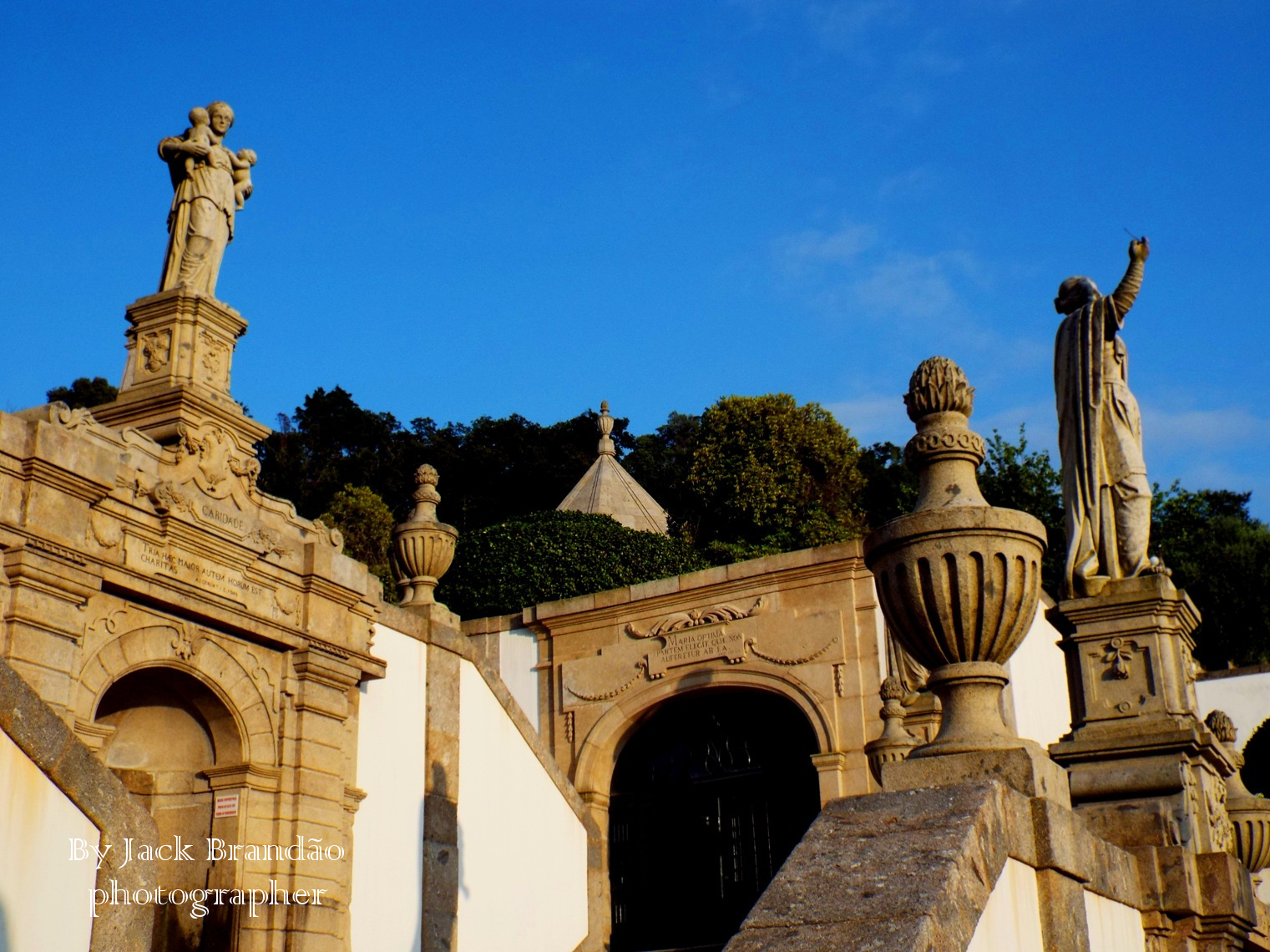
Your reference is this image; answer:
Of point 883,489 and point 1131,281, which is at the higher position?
point 883,489

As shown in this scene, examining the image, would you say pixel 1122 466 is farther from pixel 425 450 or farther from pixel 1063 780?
pixel 425 450

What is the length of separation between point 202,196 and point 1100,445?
20.9ft

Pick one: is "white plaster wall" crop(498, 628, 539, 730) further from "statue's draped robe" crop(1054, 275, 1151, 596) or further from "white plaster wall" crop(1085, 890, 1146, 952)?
"white plaster wall" crop(1085, 890, 1146, 952)

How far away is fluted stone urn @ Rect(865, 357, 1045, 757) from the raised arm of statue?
9.76 ft

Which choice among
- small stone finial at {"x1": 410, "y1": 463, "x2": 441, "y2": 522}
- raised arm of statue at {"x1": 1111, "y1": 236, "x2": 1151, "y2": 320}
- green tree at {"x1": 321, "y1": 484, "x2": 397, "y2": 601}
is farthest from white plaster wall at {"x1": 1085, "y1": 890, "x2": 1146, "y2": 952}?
green tree at {"x1": 321, "y1": 484, "x2": 397, "y2": 601}

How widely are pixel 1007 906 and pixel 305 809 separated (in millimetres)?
5817

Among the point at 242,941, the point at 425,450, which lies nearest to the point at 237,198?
the point at 242,941

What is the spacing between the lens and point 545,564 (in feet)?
75.6

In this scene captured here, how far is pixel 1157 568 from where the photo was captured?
285 inches

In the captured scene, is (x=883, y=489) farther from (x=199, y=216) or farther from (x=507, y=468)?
(x=199, y=216)

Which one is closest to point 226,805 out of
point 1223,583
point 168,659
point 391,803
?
point 168,659

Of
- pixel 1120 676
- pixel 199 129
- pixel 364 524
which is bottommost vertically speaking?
pixel 1120 676

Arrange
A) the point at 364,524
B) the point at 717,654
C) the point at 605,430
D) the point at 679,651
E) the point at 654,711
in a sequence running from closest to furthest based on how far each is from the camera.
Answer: the point at 717,654 → the point at 679,651 → the point at 654,711 → the point at 364,524 → the point at 605,430

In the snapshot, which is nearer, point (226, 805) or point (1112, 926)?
point (1112, 926)
